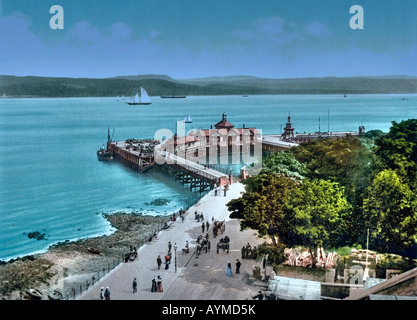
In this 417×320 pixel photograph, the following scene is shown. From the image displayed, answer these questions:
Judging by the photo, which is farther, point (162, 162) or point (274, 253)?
point (162, 162)

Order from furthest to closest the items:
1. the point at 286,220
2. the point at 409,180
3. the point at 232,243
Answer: the point at 232,243, the point at 409,180, the point at 286,220

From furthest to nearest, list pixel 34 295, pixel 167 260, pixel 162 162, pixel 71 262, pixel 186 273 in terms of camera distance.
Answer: pixel 162 162
pixel 71 262
pixel 167 260
pixel 34 295
pixel 186 273

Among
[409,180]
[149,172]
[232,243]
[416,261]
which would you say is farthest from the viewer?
[149,172]

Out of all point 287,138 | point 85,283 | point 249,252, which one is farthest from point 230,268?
Answer: point 287,138

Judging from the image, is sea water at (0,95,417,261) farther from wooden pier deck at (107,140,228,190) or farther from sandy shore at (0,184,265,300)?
sandy shore at (0,184,265,300)

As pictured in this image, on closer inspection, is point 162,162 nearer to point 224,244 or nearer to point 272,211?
point 224,244
